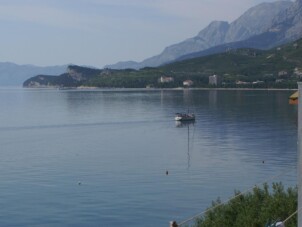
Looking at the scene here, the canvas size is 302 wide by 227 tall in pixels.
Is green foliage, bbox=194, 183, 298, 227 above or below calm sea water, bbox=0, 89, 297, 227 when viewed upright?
above

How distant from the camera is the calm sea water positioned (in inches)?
2167

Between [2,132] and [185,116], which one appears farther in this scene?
[185,116]

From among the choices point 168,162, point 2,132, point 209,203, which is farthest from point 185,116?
point 209,203

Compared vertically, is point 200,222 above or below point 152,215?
above

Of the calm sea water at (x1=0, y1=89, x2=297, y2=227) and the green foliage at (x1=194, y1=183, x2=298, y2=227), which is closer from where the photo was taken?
the green foliage at (x1=194, y1=183, x2=298, y2=227)

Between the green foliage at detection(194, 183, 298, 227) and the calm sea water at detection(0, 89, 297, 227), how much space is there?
56.0 feet

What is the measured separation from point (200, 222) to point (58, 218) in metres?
21.9

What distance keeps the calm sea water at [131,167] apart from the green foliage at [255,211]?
17.1 metres

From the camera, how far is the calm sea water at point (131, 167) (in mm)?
55031

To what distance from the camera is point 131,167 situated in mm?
79500

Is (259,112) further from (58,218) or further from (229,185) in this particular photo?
(58,218)

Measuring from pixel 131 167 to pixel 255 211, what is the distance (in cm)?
4838

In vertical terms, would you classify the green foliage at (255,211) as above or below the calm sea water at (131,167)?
above

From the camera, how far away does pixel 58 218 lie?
52.7 m
